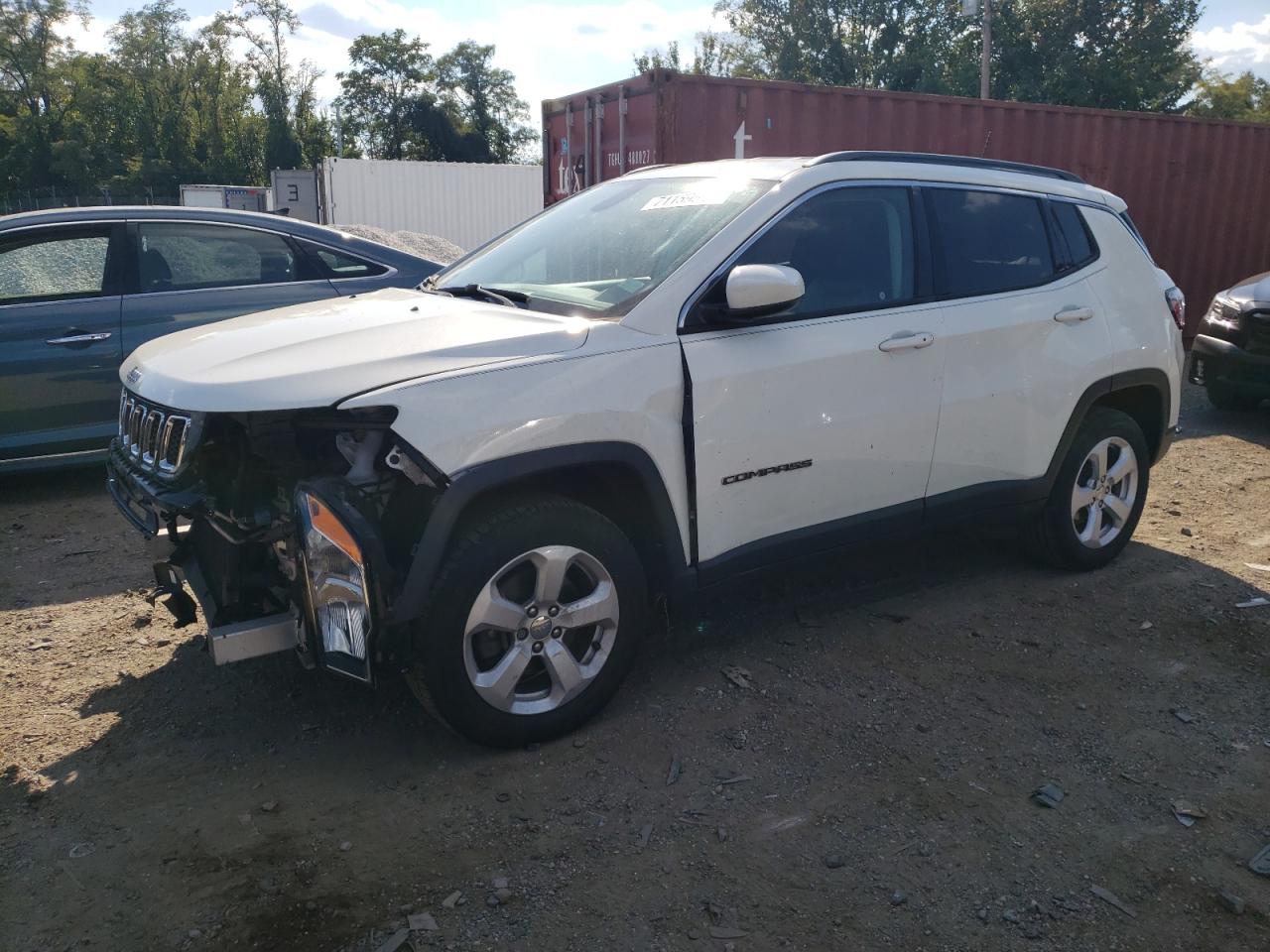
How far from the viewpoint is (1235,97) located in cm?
5391

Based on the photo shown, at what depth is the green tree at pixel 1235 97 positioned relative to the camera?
51812mm

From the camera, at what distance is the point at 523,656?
321cm

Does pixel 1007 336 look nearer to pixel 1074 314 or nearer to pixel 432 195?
pixel 1074 314

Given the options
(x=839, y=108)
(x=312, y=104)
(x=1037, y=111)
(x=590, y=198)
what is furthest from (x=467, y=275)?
(x=312, y=104)

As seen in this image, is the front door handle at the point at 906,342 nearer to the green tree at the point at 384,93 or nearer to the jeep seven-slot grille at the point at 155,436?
the jeep seven-slot grille at the point at 155,436

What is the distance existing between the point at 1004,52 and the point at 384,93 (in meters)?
39.9

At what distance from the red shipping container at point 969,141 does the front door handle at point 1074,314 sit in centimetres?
493

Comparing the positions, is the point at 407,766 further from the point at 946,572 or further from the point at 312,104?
the point at 312,104

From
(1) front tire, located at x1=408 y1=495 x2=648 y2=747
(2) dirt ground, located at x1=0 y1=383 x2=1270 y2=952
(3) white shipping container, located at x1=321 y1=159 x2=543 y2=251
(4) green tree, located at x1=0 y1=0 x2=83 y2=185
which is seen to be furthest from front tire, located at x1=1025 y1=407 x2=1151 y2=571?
(4) green tree, located at x1=0 y1=0 x2=83 y2=185

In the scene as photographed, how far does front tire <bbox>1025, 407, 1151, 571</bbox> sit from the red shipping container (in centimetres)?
505

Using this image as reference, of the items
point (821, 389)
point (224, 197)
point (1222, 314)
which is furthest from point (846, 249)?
point (224, 197)

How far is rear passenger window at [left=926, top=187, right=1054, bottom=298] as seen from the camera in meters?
4.23

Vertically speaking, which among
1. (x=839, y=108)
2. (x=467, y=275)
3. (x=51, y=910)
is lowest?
(x=51, y=910)

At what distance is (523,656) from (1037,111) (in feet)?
33.8
